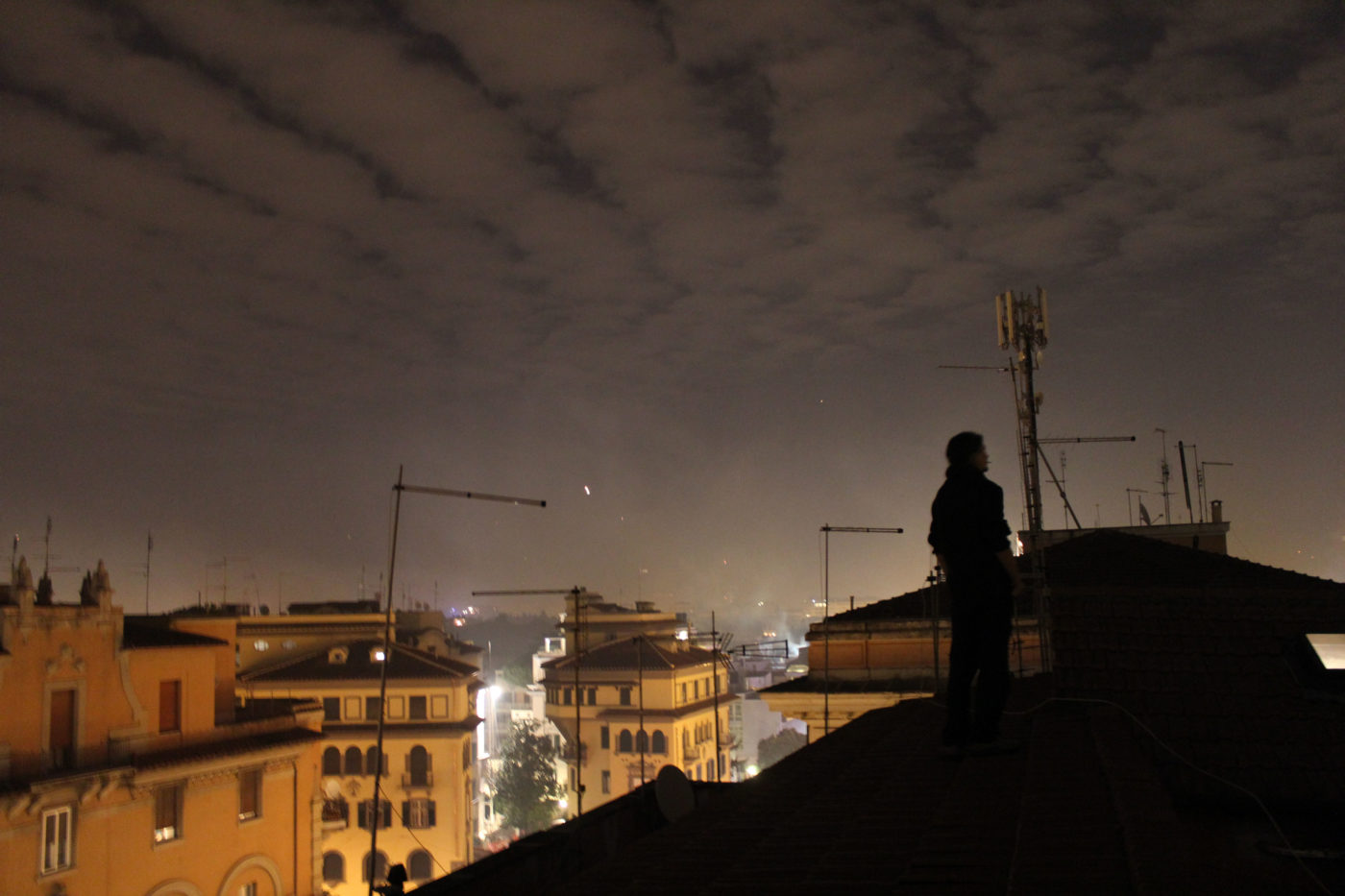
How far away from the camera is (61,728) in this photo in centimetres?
1934

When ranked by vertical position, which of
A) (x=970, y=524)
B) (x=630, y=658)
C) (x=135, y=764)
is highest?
(x=970, y=524)

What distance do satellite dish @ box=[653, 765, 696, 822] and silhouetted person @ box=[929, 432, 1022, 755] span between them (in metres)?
2.99

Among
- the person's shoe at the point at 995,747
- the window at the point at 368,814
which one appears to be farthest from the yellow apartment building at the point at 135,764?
Result: the person's shoe at the point at 995,747

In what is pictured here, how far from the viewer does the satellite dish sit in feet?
24.5

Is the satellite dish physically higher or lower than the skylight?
lower

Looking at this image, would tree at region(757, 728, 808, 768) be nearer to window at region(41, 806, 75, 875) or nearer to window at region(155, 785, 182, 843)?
window at region(155, 785, 182, 843)

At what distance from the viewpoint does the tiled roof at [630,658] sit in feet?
164

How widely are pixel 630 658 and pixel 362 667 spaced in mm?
13524

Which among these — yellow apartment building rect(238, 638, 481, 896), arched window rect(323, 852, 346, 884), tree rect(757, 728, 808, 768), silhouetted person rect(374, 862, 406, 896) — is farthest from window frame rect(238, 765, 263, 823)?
tree rect(757, 728, 808, 768)

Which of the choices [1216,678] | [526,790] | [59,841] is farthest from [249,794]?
[526,790]

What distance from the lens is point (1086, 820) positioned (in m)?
3.45

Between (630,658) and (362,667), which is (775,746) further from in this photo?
(362,667)

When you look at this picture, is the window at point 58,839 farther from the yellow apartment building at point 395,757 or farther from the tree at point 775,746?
the tree at point 775,746

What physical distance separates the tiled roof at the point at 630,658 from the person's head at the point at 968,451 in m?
45.2
